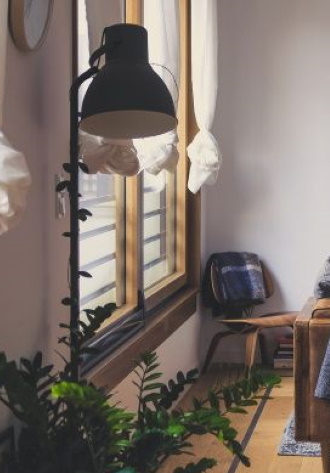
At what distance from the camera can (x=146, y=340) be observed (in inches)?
155

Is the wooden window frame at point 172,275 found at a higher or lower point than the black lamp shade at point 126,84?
lower

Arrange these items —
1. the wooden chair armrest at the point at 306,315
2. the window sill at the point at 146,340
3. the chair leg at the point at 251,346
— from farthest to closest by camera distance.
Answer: the chair leg at the point at 251,346
the wooden chair armrest at the point at 306,315
the window sill at the point at 146,340

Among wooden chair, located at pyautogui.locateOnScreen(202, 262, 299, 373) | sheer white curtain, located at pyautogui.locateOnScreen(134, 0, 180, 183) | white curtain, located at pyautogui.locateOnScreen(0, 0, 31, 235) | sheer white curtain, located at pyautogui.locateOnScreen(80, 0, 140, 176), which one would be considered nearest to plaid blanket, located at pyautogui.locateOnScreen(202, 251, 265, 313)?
wooden chair, located at pyautogui.locateOnScreen(202, 262, 299, 373)

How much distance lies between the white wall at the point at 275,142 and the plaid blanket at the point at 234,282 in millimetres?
147

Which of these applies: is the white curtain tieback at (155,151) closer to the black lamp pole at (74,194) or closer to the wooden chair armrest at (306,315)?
the wooden chair armrest at (306,315)

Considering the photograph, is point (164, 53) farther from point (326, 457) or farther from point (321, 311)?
point (326, 457)

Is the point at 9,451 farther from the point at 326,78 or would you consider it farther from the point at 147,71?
the point at 326,78

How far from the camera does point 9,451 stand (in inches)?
87.0

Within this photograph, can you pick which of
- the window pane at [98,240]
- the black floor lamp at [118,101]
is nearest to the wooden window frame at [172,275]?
the window pane at [98,240]

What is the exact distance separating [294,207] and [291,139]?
0.44m

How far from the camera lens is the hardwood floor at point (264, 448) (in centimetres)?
373

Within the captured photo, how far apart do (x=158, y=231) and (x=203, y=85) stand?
0.85m

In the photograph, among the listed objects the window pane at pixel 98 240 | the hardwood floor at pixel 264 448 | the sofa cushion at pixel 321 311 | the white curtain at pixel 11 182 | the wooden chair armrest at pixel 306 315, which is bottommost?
the hardwood floor at pixel 264 448

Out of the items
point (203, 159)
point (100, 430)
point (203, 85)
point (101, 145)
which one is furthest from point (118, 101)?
point (203, 85)
